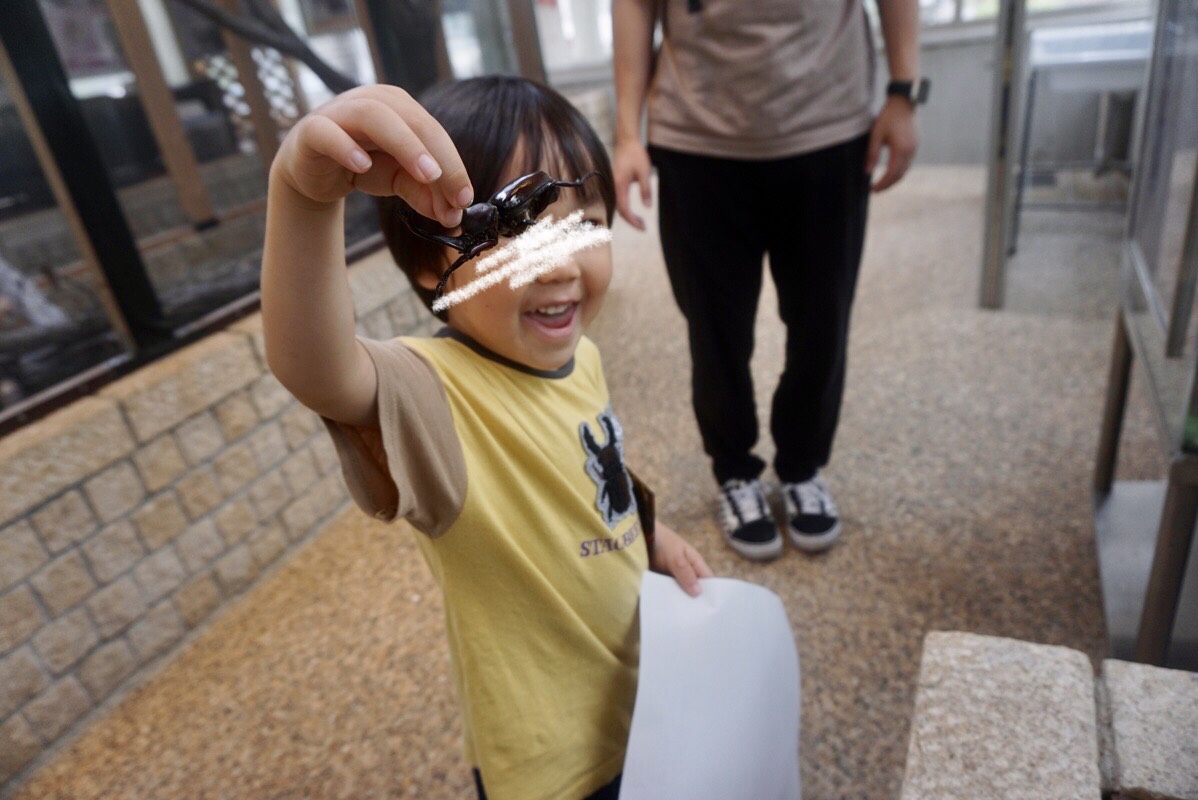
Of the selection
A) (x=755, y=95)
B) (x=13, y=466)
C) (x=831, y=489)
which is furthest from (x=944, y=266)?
(x=13, y=466)

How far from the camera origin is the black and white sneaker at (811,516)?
1657 mm

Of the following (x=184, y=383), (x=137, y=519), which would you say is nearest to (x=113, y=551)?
(x=137, y=519)

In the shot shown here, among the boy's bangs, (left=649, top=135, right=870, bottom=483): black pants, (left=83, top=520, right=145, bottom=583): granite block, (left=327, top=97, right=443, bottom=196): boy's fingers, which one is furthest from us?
(left=83, top=520, right=145, bottom=583): granite block

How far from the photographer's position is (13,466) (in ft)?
4.57

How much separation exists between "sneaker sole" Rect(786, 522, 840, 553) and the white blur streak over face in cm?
117

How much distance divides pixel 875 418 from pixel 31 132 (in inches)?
80.6

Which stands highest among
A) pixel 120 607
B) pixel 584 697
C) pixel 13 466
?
pixel 13 466

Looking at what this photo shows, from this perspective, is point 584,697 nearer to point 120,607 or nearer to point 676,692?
point 676,692

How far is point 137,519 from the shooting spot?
1604 millimetres

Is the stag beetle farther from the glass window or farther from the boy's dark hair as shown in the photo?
the glass window

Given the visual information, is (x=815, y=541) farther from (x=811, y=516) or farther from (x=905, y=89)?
(x=905, y=89)

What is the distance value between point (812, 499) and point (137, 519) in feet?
4.56

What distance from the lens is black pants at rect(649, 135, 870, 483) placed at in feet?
4.47

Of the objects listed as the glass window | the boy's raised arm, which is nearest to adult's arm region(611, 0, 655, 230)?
the boy's raised arm
